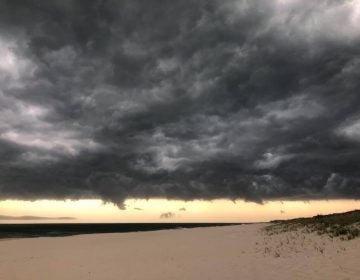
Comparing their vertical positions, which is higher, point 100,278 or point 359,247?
point 359,247

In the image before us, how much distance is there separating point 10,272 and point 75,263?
461 cm

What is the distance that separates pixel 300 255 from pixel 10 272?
19.4 m

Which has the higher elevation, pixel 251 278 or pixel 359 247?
pixel 359 247

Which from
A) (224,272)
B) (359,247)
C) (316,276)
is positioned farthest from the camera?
(359,247)

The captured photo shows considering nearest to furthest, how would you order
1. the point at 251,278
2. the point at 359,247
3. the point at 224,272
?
the point at 251,278, the point at 224,272, the point at 359,247

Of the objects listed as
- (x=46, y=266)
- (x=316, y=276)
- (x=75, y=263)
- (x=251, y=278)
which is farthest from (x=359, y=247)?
(x=46, y=266)

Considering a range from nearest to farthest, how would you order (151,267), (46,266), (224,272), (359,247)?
(224,272) < (359,247) < (151,267) < (46,266)

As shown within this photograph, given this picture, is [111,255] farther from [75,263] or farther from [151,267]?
[151,267]

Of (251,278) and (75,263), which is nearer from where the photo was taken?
(251,278)

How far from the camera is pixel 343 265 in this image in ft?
60.0

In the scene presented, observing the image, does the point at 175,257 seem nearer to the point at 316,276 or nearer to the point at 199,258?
the point at 199,258

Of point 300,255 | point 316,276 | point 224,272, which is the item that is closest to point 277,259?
point 300,255

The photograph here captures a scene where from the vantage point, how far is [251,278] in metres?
18.2

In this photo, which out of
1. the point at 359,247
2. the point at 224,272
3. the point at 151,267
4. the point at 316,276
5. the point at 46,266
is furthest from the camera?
the point at 46,266
